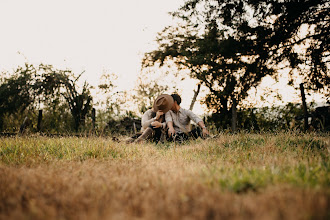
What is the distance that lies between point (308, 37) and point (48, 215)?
394 inches

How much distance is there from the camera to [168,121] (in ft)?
20.2

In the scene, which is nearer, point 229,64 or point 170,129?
point 170,129

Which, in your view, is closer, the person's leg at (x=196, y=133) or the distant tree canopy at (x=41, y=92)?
the person's leg at (x=196, y=133)

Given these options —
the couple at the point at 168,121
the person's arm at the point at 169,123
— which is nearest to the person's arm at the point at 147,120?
the couple at the point at 168,121

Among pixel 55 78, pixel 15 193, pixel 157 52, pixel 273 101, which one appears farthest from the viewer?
pixel 157 52

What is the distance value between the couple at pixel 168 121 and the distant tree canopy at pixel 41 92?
6.24 m

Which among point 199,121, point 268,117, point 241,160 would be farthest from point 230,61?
point 241,160

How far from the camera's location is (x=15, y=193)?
1690mm

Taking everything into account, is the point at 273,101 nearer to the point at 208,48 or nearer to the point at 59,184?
the point at 208,48

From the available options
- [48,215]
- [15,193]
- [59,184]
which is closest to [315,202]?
[48,215]

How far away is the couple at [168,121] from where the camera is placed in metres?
6.31

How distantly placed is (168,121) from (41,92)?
8.65 meters

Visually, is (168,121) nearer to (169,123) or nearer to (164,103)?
(169,123)

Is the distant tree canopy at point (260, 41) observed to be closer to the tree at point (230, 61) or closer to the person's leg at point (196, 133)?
the tree at point (230, 61)
